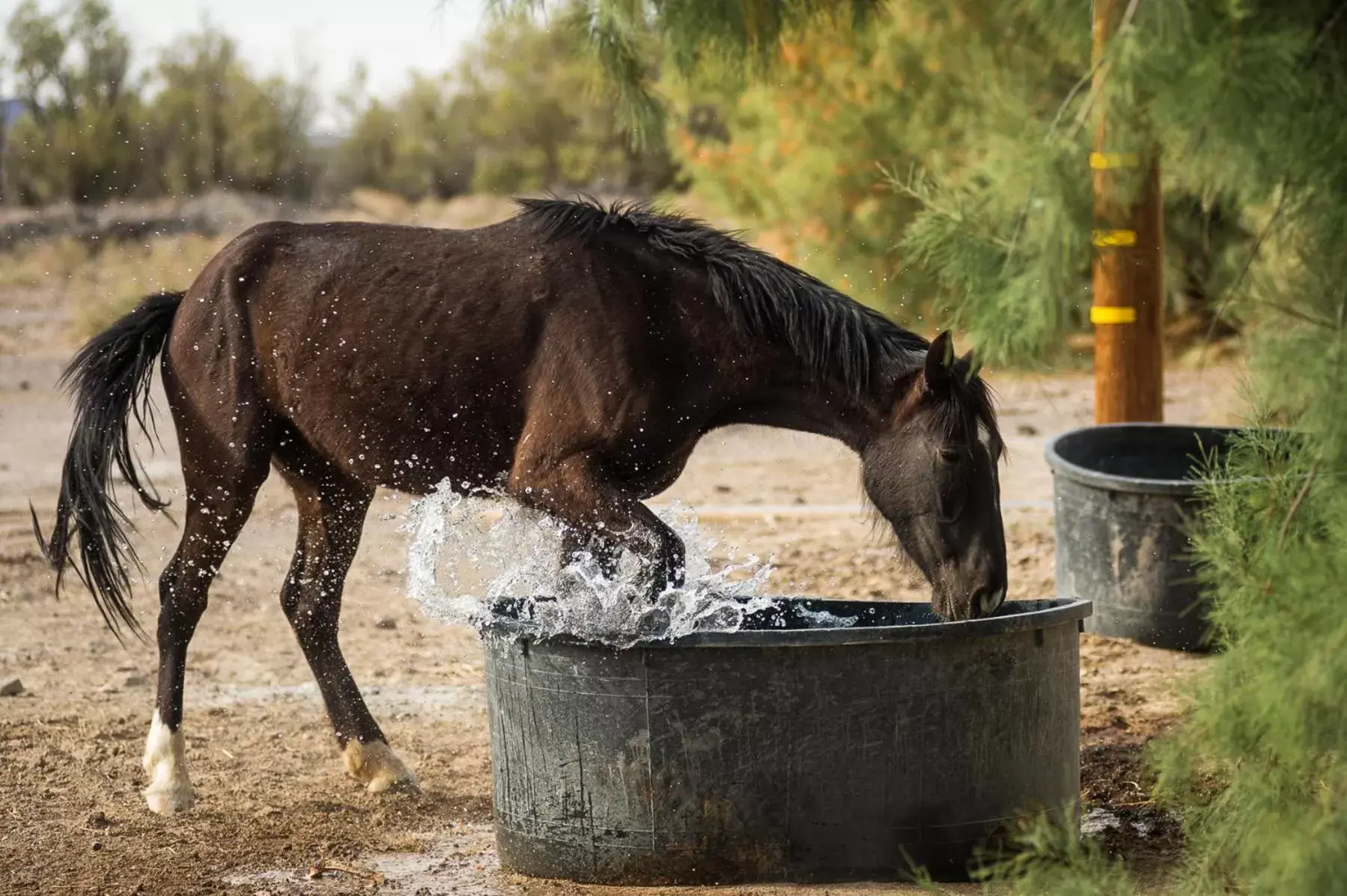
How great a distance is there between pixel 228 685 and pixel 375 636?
0.86 m

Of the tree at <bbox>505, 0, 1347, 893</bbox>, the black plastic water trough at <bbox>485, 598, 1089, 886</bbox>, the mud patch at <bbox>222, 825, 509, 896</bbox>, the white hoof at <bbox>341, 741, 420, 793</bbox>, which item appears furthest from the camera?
the white hoof at <bbox>341, 741, 420, 793</bbox>

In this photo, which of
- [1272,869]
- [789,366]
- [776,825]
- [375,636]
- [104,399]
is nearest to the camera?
[1272,869]

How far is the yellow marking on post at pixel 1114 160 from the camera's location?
309 cm

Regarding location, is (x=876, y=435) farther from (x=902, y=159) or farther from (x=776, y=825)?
(x=902, y=159)

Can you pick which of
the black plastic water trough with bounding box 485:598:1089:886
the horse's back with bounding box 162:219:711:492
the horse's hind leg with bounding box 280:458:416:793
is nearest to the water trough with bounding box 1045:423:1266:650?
the black plastic water trough with bounding box 485:598:1089:886

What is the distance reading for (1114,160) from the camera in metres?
3.22

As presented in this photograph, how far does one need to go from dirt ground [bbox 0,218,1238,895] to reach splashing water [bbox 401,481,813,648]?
654 millimetres

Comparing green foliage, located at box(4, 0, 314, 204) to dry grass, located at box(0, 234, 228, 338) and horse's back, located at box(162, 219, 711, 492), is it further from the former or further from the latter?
horse's back, located at box(162, 219, 711, 492)

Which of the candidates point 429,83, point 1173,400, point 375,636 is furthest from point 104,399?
point 429,83

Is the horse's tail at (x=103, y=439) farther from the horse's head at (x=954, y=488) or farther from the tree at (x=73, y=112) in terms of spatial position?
the tree at (x=73, y=112)

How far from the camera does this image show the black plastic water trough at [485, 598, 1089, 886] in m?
3.99

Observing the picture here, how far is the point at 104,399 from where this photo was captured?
582 cm

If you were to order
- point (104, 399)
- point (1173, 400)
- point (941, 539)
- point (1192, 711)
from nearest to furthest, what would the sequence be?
1. point (1192, 711)
2. point (941, 539)
3. point (104, 399)
4. point (1173, 400)

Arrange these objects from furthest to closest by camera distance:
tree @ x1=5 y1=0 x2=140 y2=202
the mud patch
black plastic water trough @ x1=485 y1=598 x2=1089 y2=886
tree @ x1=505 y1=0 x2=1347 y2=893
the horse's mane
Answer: tree @ x1=5 y1=0 x2=140 y2=202 < the horse's mane < the mud patch < black plastic water trough @ x1=485 y1=598 x2=1089 y2=886 < tree @ x1=505 y1=0 x2=1347 y2=893
